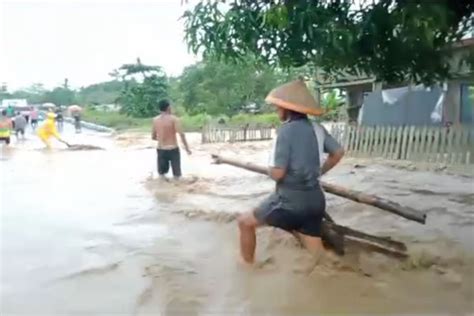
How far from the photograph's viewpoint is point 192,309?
411 centimetres

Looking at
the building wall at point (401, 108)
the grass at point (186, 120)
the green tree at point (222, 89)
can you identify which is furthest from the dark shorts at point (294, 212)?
the green tree at point (222, 89)

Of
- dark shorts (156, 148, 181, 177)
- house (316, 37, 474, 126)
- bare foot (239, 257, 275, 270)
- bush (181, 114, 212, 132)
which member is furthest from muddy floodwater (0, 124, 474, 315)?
bush (181, 114, 212, 132)

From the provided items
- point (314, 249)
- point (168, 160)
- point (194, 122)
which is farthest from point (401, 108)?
point (194, 122)

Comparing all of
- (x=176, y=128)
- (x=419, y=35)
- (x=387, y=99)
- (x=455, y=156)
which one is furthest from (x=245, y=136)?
(x=419, y=35)

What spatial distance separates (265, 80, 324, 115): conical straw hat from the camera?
439cm

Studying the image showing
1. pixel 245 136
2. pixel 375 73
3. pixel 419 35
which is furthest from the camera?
pixel 245 136

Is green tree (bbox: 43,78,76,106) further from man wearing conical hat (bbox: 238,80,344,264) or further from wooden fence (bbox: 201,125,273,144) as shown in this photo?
man wearing conical hat (bbox: 238,80,344,264)

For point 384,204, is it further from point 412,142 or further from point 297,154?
point 412,142

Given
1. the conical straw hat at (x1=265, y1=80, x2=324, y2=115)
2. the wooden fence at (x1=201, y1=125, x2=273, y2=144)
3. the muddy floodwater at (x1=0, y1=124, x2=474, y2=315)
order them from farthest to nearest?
the wooden fence at (x1=201, y1=125, x2=273, y2=144) → the conical straw hat at (x1=265, y1=80, x2=324, y2=115) → the muddy floodwater at (x1=0, y1=124, x2=474, y2=315)

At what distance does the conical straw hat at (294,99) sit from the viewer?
14.4ft

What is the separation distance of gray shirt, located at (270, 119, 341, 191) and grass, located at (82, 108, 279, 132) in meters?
25.2

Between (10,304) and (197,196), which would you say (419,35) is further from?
(197,196)

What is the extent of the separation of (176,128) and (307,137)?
6134 millimetres

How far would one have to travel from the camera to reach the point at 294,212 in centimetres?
440
